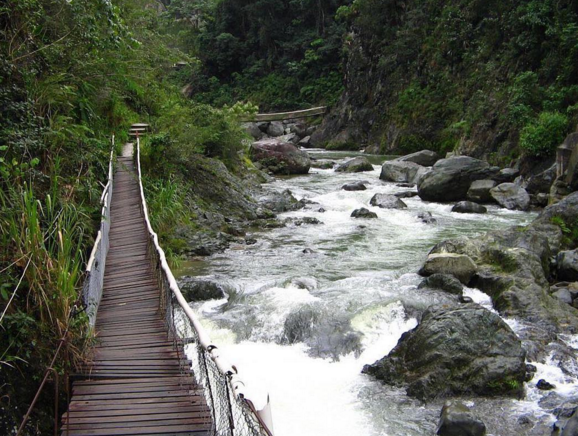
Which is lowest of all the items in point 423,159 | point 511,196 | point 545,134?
point 511,196

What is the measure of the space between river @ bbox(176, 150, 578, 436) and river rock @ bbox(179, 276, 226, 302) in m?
0.17

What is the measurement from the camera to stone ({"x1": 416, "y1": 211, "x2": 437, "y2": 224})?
580 inches

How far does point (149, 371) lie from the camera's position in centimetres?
527

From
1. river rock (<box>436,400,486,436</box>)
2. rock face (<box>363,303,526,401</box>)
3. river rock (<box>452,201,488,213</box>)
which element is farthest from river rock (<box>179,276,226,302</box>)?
river rock (<box>452,201,488,213</box>)

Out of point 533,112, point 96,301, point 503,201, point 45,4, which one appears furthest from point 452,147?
point 96,301

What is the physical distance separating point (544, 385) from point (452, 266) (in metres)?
3.50

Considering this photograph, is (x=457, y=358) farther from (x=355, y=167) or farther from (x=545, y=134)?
(x=355, y=167)

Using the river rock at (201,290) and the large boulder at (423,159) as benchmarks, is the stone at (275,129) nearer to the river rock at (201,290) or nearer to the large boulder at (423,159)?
the large boulder at (423,159)

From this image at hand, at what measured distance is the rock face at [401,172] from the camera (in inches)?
817

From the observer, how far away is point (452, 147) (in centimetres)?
2455

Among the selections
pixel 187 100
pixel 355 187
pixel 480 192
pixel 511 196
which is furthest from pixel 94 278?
pixel 187 100

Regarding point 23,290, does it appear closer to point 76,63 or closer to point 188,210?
point 76,63

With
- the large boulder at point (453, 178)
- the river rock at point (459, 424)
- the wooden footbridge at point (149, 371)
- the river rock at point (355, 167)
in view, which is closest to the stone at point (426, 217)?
the large boulder at point (453, 178)

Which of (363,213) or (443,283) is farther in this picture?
(363,213)
